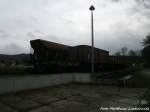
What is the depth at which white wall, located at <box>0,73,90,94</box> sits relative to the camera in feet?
35.6

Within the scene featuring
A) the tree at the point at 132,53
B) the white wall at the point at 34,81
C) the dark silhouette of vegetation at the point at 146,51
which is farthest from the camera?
the tree at the point at 132,53

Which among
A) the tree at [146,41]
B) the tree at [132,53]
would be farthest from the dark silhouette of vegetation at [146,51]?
the tree at [132,53]

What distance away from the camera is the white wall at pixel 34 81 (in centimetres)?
1085

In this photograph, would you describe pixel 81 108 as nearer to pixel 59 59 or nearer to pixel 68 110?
pixel 68 110

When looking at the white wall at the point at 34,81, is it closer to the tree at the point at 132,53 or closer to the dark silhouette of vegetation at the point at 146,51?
→ the dark silhouette of vegetation at the point at 146,51

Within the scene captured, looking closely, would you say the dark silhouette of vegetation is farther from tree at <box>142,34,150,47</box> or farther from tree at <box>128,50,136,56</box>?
tree at <box>128,50,136,56</box>

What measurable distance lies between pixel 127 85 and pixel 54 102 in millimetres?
7126

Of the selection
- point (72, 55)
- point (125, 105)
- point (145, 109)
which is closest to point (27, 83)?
point (125, 105)

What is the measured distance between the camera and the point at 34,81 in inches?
502

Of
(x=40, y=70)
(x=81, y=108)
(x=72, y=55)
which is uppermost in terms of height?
(x=72, y=55)

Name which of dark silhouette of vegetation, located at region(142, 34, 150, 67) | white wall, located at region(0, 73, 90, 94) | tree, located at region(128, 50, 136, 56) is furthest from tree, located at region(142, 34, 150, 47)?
white wall, located at region(0, 73, 90, 94)

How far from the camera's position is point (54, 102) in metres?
8.85

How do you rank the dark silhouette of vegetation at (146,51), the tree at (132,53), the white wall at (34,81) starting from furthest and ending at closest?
the tree at (132,53) < the dark silhouette of vegetation at (146,51) < the white wall at (34,81)

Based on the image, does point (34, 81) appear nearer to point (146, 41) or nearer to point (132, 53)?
point (146, 41)
